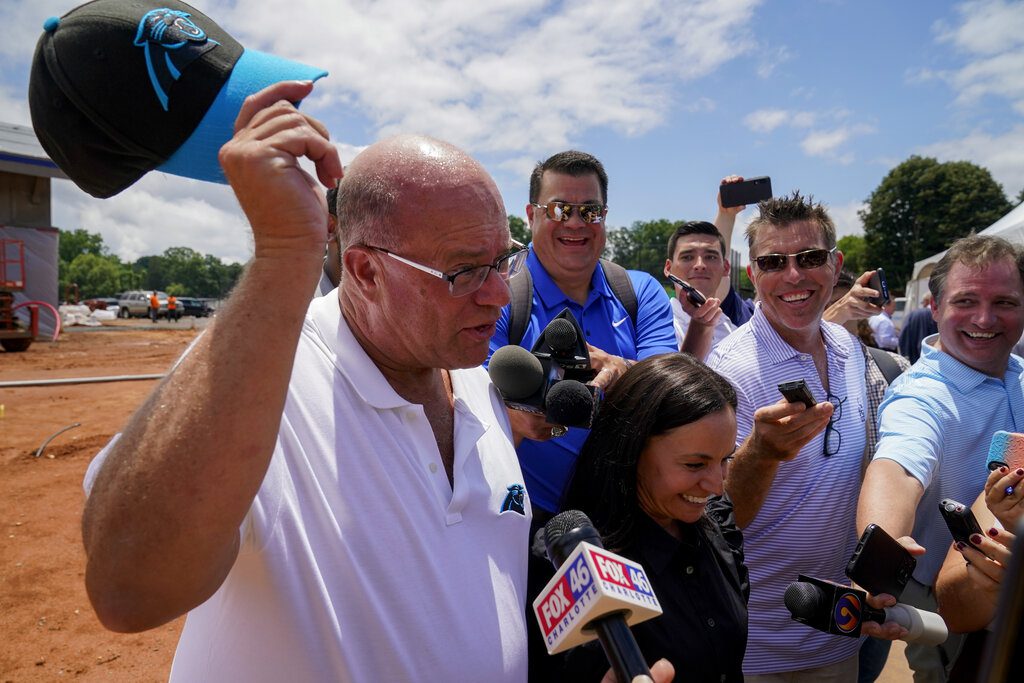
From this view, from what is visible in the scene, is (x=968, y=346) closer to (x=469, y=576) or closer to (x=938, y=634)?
(x=938, y=634)

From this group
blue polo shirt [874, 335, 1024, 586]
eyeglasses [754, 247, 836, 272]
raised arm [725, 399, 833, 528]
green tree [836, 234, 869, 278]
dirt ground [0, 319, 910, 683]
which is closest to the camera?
raised arm [725, 399, 833, 528]

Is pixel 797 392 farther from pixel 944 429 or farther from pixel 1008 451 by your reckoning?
pixel 944 429

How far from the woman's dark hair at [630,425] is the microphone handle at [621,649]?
95 centimetres

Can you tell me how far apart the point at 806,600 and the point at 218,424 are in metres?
1.46

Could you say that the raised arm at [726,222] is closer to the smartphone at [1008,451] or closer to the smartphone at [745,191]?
the smartphone at [745,191]

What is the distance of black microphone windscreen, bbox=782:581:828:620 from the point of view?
1.67 metres

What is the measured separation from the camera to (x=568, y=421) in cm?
→ 192

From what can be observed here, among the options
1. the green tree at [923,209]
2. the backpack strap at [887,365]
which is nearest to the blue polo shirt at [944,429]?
the backpack strap at [887,365]

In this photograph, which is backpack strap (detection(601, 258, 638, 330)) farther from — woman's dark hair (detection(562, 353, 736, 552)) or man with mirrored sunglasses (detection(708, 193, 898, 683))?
woman's dark hair (detection(562, 353, 736, 552))

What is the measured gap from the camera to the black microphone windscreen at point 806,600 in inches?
65.6

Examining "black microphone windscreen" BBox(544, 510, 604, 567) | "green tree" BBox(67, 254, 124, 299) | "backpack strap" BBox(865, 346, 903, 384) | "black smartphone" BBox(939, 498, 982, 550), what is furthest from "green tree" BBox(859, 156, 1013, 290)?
"green tree" BBox(67, 254, 124, 299)

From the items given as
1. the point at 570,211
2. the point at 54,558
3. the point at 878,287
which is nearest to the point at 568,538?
the point at 570,211

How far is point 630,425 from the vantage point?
222 cm

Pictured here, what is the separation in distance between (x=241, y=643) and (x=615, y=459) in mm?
1249
